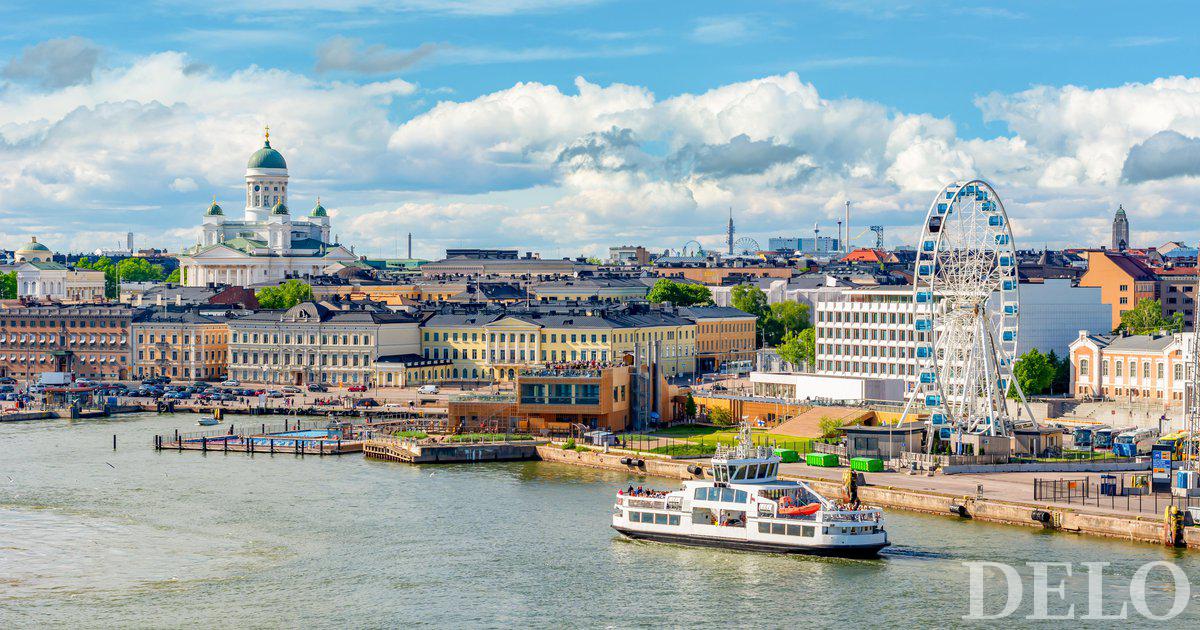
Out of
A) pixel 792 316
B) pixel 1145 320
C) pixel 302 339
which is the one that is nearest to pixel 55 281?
pixel 302 339

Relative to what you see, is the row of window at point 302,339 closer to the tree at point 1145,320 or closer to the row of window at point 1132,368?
the row of window at point 1132,368

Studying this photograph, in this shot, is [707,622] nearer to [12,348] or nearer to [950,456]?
[950,456]

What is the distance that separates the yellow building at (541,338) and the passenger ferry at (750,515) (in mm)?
55966

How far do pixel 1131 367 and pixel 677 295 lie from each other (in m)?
64.0

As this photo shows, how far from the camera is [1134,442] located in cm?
6888

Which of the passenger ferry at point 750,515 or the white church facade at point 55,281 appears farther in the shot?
the white church facade at point 55,281

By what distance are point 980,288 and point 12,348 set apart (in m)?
76.2

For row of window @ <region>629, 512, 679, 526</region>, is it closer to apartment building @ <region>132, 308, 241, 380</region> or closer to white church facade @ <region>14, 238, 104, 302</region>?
apartment building @ <region>132, 308, 241, 380</region>

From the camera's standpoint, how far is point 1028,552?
47.5 meters

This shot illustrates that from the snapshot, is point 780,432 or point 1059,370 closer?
point 780,432

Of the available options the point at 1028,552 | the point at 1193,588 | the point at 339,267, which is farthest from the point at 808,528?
the point at 339,267

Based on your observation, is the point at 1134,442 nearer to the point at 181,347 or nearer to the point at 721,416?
the point at 721,416

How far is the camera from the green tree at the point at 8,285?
557ft

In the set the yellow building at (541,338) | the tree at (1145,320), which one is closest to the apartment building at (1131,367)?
the tree at (1145,320)
